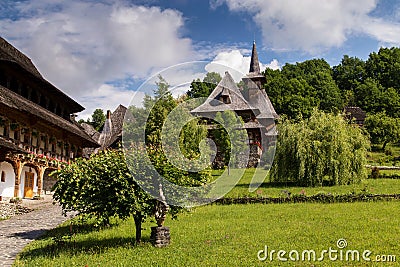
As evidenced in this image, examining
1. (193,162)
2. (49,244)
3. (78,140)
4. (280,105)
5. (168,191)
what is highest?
(280,105)

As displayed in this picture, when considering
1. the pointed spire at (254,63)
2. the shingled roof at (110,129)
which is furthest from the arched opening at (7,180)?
the pointed spire at (254,63)

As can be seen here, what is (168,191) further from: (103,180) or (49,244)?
(49,244)


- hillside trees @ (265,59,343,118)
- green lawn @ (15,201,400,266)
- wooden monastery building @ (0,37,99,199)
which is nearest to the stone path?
green lawn @ (15,201,400,266)

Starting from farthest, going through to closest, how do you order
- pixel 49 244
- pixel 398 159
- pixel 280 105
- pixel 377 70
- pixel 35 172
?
pixel 377 70 < pixel 280 105 < pixel 398 159 < pixel 35 172 < pixel 49 244

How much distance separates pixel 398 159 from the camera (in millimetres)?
45938

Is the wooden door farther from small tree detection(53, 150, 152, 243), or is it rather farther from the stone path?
small tree detection(53, 150, 152, 243)

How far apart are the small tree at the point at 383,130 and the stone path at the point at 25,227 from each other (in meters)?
44.4

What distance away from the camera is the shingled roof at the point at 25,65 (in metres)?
23.5

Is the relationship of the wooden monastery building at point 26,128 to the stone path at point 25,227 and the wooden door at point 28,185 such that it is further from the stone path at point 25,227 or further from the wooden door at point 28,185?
the stone path at point 25,227

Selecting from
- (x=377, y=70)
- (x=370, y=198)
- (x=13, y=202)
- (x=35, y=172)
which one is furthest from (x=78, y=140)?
(x=377, y=70)

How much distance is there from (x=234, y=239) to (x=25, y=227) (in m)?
8.47

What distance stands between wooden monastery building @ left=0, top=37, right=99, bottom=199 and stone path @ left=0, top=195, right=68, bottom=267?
2.37 metres

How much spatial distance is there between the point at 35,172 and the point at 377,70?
70.9 m

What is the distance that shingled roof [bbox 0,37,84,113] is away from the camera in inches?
924
